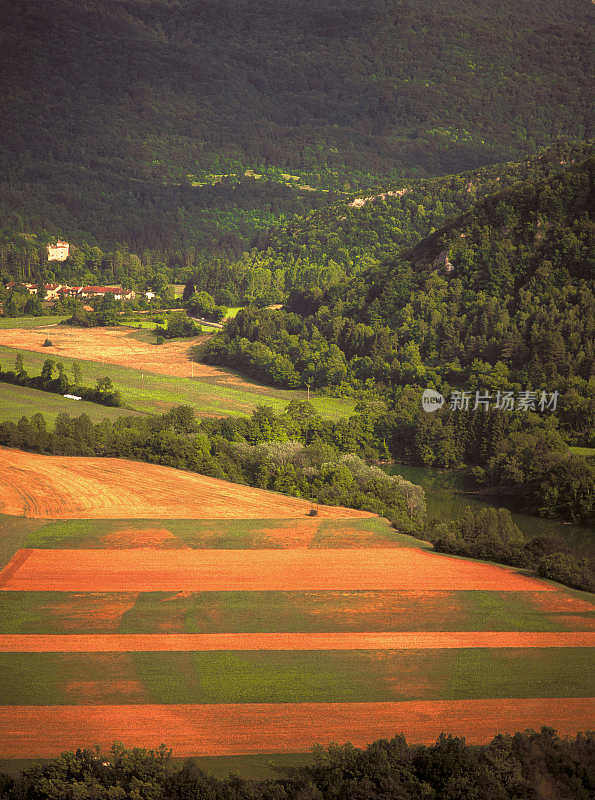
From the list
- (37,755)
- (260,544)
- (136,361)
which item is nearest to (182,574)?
(260,544)

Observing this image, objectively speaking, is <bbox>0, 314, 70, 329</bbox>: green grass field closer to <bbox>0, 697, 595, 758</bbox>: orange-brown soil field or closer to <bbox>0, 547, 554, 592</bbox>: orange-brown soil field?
<bbox>0, 547, 554, 592</bbox>: orange-brown soil field

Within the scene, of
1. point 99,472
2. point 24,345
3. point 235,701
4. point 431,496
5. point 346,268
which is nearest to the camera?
point 235,701

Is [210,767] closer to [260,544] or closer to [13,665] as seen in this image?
[13,665]

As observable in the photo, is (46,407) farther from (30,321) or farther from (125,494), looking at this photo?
(30,321)

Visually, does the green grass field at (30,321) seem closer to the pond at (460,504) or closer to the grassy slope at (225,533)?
the pond at (460,504)

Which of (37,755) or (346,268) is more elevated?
(346,268)
